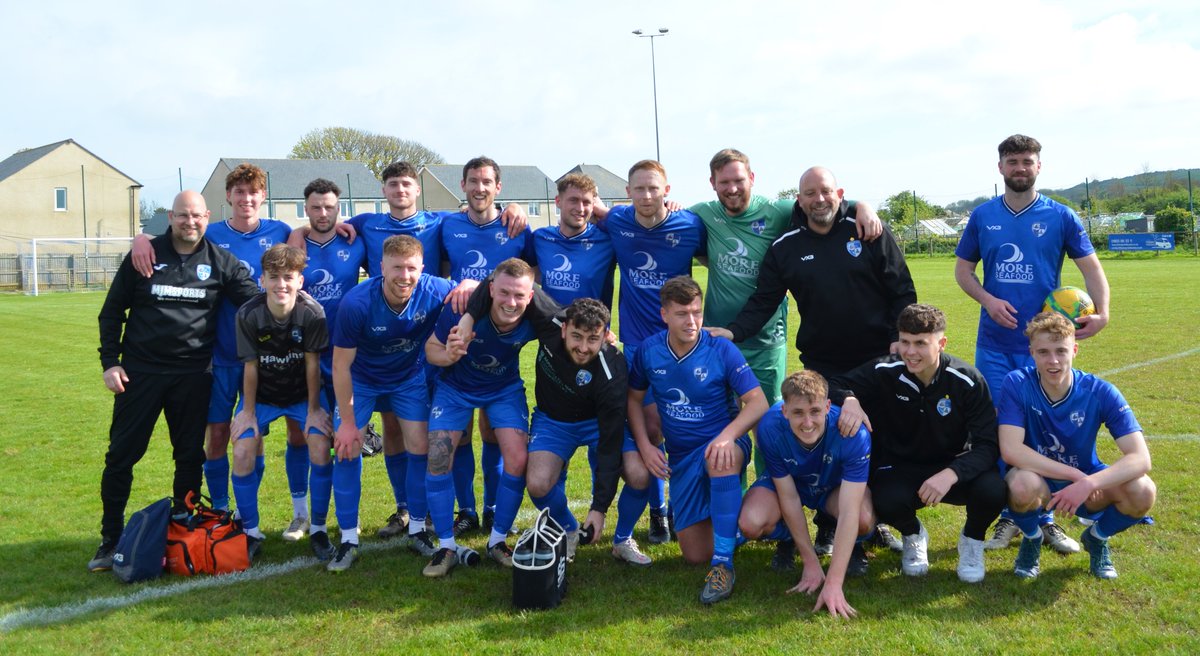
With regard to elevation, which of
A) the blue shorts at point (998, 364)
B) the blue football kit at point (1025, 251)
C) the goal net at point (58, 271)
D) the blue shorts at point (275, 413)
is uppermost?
the goal net at point (58, 271)

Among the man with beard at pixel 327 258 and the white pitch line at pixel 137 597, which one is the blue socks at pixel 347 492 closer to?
the white pitch line at pixel 137 597

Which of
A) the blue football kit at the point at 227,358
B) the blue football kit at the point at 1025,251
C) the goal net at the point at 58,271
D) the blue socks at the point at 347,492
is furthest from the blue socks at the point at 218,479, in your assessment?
the goal net at the point at 58,271

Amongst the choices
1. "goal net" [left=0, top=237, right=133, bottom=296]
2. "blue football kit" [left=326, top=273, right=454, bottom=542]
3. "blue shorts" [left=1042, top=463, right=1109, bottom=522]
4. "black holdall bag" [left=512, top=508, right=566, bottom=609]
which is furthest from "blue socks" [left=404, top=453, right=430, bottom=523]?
"goal net" [left=0, top=237, right=133, bottom=296]

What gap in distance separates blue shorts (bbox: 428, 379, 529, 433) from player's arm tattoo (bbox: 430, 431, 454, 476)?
4 centimetres

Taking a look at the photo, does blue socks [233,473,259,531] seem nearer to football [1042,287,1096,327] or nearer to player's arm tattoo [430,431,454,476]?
player's arm tattoo [430,431,454,476]

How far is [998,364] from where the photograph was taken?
4.67m

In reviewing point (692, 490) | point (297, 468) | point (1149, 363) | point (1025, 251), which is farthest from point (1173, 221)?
point (297, 468)

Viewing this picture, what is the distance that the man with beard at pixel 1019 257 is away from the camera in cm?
445

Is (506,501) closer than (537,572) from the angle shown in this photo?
No

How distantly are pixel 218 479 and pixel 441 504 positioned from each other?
61.9 inches

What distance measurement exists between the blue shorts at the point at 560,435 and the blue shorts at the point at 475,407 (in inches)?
4.5

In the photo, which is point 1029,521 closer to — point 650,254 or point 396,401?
point 650,254

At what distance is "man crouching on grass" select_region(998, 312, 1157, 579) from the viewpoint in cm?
367

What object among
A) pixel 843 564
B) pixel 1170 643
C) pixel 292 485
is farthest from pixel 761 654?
pixel 292 485
